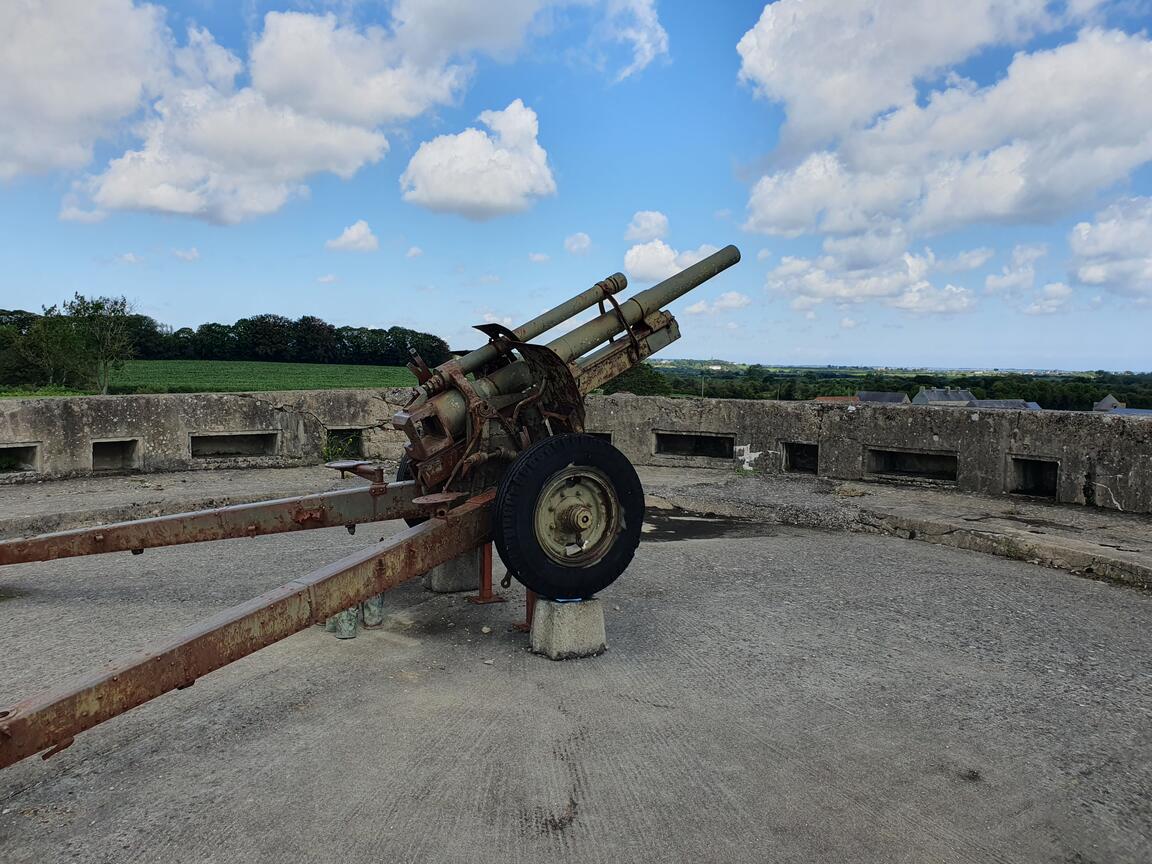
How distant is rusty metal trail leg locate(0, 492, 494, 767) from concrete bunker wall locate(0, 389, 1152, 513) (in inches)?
166

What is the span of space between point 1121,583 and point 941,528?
146cm

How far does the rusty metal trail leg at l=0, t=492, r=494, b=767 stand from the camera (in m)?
2.45

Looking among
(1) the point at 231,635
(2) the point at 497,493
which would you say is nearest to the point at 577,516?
(2) the point at 497,493

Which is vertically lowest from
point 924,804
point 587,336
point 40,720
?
point 924,804

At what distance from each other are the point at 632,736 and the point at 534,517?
3.83 ft

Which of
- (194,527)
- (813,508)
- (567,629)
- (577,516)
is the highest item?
(577,516)

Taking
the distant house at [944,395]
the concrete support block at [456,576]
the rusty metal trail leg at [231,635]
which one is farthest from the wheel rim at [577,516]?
the distant house at [944,395]

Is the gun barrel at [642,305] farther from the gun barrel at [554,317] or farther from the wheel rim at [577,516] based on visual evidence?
the wheel rim at [577,516]

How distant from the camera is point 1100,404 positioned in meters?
33.3

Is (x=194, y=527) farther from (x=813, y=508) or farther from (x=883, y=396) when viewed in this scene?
(x=883, y=396)

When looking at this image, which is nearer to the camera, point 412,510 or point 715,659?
point 715,659

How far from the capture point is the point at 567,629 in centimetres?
419

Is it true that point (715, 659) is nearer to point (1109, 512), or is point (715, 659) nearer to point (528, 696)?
point (528, 696)

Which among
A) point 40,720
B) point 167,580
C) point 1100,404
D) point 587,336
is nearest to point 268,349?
point 167,580
